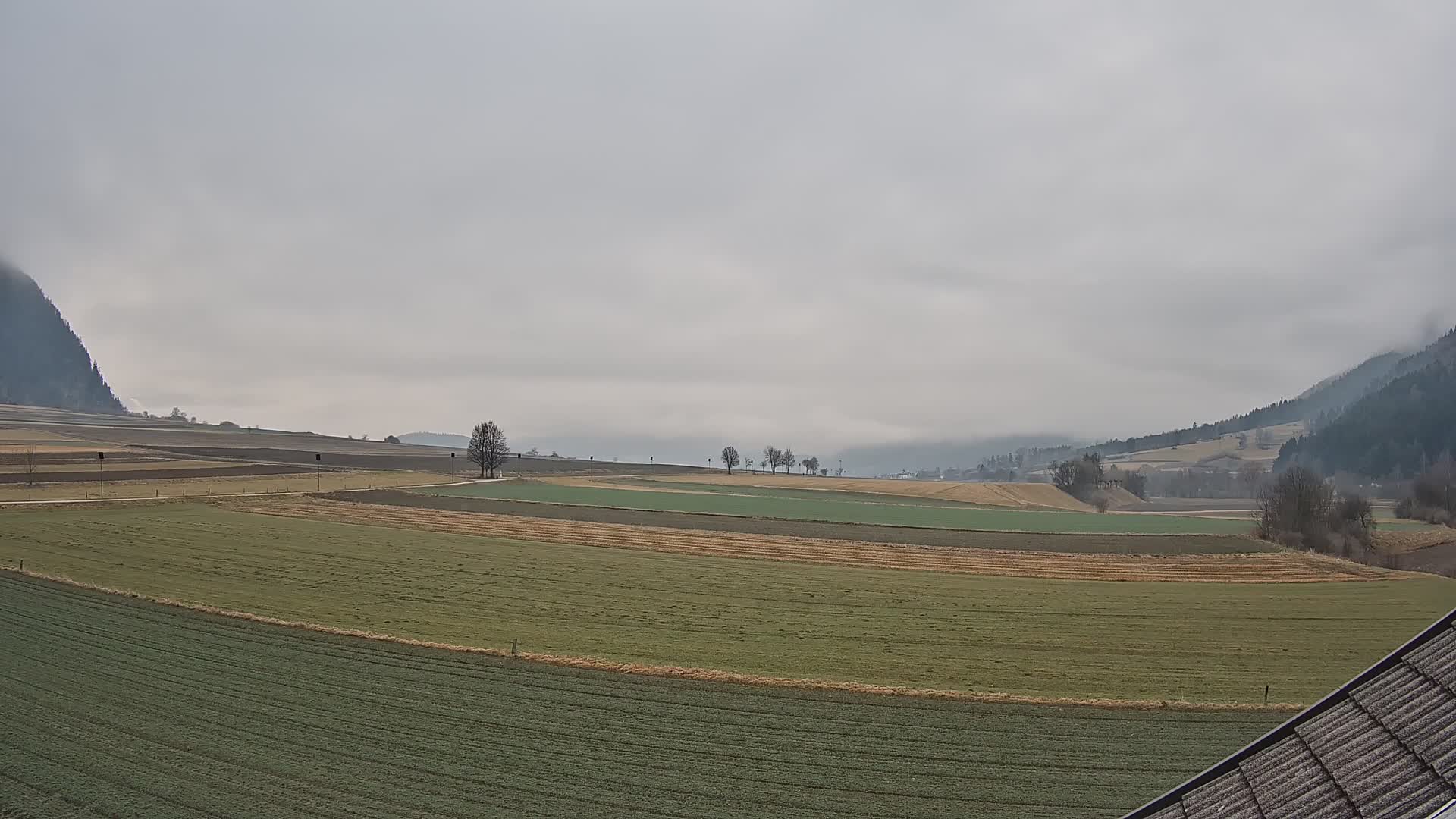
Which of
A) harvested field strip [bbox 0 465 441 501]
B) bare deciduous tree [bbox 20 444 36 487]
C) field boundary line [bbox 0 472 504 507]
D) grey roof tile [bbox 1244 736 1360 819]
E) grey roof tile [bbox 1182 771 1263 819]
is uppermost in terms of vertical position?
bare deciduous tree [bbox 20 444 36 487]

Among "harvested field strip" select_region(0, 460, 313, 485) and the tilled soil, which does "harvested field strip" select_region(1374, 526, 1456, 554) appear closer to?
the tilled soil

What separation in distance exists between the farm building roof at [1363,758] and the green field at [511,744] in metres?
8.32

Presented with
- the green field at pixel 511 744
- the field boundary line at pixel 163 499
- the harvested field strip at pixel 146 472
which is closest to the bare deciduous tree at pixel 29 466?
→ the harvested field strip at pixel 146 472

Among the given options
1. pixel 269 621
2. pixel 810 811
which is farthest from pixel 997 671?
pixel 269 621

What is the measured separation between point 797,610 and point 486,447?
359 feet

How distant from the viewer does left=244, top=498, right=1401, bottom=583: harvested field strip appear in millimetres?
45875

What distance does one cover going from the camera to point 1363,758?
6.32 m

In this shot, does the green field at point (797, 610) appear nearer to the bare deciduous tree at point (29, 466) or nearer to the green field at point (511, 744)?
the green field at point (511, 744)

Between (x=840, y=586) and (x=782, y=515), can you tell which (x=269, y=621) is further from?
(x=782, y=515)

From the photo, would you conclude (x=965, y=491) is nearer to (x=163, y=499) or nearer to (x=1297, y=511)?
(x=1297, y=511)

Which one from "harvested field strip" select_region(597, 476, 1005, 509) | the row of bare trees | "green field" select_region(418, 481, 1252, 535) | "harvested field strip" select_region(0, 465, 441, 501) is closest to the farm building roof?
"green field" select_region(418, 481, 1252, 535)

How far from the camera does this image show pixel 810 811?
14844mm

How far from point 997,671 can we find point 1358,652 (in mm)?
14581

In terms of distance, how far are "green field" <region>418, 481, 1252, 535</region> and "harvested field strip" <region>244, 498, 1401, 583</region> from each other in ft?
56.2
